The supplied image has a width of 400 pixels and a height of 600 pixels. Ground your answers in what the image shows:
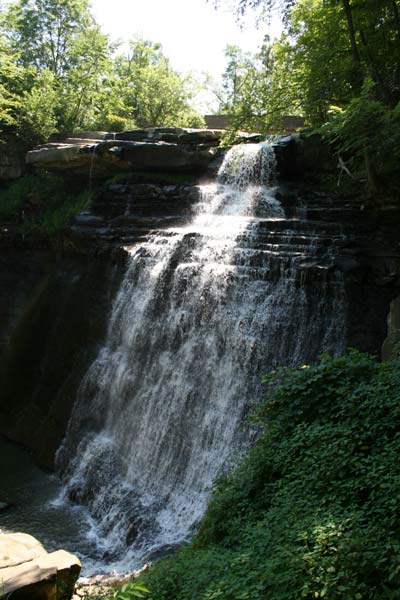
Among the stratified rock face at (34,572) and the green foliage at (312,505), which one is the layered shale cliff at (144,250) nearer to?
the green foliage at (312,505)

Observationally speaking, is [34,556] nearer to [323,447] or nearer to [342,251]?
[323,447]

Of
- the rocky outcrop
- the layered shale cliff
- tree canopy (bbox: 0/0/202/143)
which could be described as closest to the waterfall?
the layered shale cliff

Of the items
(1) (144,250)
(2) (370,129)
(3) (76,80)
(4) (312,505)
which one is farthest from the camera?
Answer: (3) (76,80)

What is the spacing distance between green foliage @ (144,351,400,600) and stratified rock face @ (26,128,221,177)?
10.6 m

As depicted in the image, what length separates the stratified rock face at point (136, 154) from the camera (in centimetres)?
1587

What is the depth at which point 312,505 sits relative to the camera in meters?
4.84

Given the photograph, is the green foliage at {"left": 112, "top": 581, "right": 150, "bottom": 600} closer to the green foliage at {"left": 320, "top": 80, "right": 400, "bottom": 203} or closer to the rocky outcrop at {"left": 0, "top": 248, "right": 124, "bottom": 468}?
the green foliage at {"left": 320, "top": 80, "right": 400, "bottom": 203}

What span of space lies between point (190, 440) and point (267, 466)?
13.5 feet

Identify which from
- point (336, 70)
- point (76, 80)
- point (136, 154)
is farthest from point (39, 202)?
point (336, 70)

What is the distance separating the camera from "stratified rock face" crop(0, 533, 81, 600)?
222 inches

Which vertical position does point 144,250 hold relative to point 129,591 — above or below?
above

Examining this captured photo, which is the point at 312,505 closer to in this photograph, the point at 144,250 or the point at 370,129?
the point at 370,129

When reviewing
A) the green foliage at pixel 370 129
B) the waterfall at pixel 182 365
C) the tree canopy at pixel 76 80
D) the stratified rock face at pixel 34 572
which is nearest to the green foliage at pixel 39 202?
the tree canopy at pixel 76 80

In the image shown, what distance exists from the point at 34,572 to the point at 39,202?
45.5 ft
